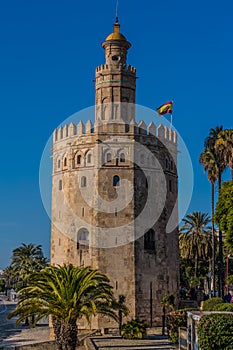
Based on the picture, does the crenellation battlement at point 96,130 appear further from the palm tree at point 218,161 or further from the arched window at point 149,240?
the arched window at point 149,240

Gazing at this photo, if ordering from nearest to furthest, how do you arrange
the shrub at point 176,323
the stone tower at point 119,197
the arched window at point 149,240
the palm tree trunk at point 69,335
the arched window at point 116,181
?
the palm tree trunk at point 69,335 < the shrub at point 176,323 < the stone tower at point 119,197 < the arched window at point 116,181 < the arched window at point 149,240

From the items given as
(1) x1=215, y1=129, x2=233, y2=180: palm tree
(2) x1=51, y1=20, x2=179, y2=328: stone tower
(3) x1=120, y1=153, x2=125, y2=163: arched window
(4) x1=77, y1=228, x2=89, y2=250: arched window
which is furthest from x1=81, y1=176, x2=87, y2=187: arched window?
(1) x1=215, y1=129, x2=233, y2=180: palm tree

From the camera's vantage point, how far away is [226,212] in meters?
28.8

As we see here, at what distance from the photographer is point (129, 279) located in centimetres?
3641

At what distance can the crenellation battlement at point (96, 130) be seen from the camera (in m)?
38.7

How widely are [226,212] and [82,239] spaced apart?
12511 millimetres

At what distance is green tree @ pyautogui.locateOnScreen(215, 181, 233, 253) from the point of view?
91.3ft

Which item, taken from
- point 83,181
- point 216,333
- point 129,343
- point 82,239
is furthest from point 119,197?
point 216,333

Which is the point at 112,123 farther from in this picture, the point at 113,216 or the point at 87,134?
the point at 113,216

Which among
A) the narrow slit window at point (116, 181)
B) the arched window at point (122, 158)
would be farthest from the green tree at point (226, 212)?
the arched window at point (122, 158)

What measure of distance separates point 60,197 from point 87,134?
5198mm

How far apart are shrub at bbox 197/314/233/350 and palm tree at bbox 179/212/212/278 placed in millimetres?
34987

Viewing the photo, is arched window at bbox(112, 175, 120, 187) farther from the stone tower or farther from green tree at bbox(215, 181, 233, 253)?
green tree at bbox(215, 181, 233, 253)

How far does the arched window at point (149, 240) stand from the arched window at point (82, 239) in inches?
164
